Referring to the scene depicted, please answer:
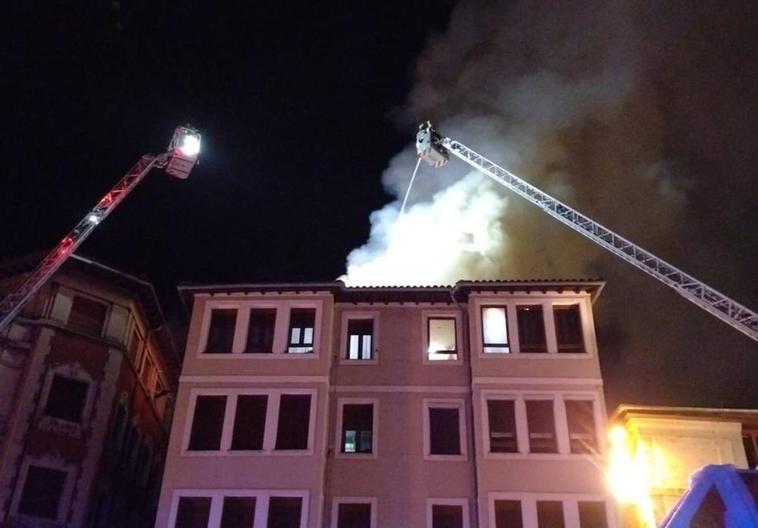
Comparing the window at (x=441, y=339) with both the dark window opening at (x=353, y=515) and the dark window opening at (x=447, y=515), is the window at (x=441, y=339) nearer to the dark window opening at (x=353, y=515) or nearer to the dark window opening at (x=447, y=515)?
the dark window opening at (x=447, y=515)

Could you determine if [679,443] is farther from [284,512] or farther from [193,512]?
[193,512]

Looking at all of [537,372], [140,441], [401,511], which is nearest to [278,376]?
[401,511]

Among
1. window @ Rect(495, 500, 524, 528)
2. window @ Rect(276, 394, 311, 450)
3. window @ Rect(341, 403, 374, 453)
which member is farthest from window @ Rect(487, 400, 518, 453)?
window @ Rect(276, 394, 311, 450)

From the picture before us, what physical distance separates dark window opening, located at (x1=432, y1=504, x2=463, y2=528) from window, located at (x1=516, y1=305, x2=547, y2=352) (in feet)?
21.4

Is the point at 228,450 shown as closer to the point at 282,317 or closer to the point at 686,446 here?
the point at 282,317

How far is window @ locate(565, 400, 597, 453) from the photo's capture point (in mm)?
26234

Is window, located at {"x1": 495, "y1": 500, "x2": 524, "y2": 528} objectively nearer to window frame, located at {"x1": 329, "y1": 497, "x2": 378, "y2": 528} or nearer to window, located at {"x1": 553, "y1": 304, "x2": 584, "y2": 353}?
window frame, located at {"x1": 329, "y1": 497, "x2": 378, "y2": 528}

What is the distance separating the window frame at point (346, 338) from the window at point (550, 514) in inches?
313

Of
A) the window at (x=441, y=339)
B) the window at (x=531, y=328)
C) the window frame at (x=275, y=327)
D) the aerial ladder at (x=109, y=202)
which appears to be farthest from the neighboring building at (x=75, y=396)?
the window at (x=531, y=328)

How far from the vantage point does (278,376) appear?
27734 mm

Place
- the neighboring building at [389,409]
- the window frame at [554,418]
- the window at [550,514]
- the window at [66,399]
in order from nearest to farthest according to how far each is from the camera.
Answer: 1. the window at [550,514]
2. the neighboring building at [389,409]
3. the window frame at [554,418]
4. the window at [66,399]

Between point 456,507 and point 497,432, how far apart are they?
3029mm

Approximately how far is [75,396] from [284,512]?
37.0 ft

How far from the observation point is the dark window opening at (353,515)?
25.4m
